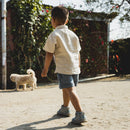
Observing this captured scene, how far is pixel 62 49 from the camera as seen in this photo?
7.34 feet

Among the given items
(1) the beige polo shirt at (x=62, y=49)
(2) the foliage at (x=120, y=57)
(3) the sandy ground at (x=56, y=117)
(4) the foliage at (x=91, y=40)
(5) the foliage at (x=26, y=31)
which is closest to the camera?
(3) the sandy ground at (x=56, y=117)

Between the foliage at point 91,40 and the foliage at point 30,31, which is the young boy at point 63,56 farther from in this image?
the foliage at point 91,40

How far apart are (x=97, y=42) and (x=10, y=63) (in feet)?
13.2

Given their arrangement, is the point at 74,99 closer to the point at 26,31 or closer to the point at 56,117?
the point at 56,117

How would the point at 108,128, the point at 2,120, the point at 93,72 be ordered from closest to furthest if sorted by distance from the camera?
1. the point at 108,128
2. the point at 2,120
3. the point at 93,72

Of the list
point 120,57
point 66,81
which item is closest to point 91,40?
point 120,57

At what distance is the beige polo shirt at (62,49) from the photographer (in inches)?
86.7

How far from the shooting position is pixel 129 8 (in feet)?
28.7

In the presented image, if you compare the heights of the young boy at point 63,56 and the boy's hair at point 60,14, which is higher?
the boy's hair at point 60,14

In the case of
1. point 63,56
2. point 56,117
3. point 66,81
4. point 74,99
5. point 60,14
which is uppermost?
point 60,14

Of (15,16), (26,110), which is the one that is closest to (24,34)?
(15,16)

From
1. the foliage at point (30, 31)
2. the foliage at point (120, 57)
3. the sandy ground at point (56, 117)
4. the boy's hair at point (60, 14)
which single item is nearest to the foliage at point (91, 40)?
the foliage at point (30, 31)

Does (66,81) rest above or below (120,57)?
below

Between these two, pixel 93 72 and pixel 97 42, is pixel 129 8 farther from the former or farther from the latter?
pixel 93 72
